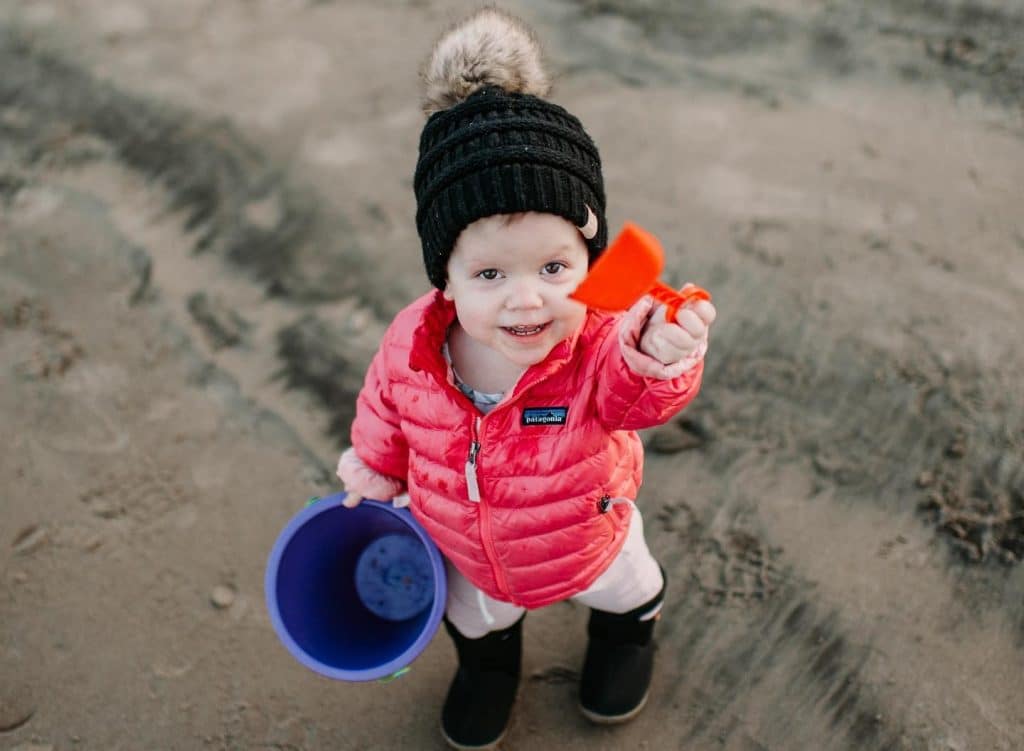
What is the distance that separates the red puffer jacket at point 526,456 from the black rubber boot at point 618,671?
33 cm

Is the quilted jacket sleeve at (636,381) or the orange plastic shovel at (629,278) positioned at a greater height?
the orange plastic shovel at (629,278)

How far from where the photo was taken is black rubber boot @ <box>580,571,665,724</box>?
2031 mm

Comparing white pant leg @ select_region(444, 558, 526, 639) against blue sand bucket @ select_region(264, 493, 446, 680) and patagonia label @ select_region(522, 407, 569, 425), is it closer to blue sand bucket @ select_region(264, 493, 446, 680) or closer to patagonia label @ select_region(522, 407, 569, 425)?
blue sand bucket @ select_region(264, 493, 446, 680)

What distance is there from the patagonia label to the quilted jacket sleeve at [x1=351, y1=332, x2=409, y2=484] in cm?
33

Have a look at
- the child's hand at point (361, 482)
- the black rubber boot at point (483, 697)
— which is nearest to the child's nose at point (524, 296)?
the child's hand at point (361, 482)

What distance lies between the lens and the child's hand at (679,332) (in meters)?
1.30

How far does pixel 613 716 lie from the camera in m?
2.04

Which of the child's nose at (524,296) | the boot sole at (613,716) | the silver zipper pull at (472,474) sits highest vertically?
the child's nose at (524,296)

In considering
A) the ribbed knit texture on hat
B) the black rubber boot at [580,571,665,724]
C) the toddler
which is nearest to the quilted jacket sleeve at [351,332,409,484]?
the toddler

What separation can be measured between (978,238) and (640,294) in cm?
200

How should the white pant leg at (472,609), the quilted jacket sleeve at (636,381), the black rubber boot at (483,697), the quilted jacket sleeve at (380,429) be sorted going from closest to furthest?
Answer: the quilted jacket sleeve at (636,381)
the quilted jacket sleeve at (380,429)
the white pant leg at (472,609)
the black rubber boot at (483,697)

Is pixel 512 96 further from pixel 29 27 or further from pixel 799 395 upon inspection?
pixel 29 27

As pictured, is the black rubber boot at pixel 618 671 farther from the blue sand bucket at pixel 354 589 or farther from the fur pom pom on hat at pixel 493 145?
the fur pom pom on hat at pixel 493 145

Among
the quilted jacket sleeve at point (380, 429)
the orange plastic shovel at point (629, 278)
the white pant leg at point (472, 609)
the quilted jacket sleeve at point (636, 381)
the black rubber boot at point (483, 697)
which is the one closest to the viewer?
the orange plastic shovel at point (629, 278)
